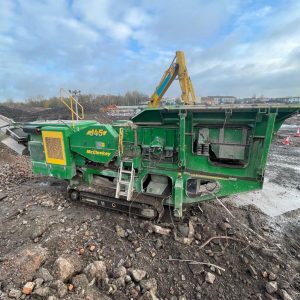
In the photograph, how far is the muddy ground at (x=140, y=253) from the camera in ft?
9.45

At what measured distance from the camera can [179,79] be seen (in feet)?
25.6

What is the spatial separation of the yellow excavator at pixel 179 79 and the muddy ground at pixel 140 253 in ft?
14.0

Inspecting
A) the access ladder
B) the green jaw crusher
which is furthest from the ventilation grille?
the access ladder

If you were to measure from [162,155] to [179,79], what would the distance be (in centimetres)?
448

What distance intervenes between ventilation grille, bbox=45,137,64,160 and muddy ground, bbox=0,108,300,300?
104 centimetres

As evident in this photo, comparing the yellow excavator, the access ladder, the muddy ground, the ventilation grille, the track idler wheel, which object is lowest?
the muddy ground

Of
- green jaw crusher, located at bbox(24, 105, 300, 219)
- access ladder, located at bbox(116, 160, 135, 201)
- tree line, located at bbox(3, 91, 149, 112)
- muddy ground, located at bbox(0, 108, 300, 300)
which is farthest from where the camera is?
tree line, located at bbox(3, 91, 149, 112)

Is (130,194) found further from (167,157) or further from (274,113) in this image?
(274,113)

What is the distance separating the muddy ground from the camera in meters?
2.88

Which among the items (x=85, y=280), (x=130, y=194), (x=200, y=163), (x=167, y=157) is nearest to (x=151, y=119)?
(x=167, y=157)

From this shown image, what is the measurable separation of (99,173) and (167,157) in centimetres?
154

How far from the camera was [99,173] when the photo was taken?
4734 mm

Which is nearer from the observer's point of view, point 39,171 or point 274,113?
point 274,113

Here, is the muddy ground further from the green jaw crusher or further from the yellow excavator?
the yellow excavator
